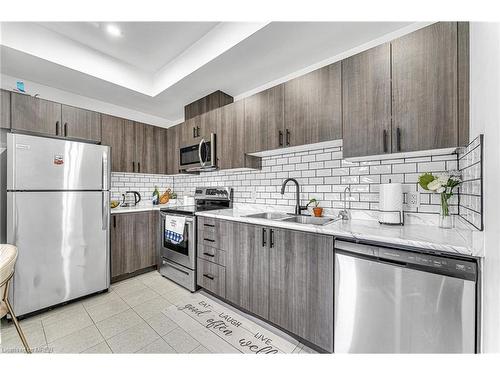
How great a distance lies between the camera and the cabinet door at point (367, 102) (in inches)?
57.7

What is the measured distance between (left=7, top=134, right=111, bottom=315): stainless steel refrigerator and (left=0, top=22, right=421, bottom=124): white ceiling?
899mm

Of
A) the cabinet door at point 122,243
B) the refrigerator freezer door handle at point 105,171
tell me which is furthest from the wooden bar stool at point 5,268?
the cabinet door at point 122,243

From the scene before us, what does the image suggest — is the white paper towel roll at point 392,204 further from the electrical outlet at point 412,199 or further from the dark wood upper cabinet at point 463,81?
the dark wood upper cabinet at point 463,81

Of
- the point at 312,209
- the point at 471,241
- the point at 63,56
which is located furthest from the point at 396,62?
the point at 63,56

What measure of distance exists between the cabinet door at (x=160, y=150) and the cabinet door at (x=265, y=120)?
1798mm

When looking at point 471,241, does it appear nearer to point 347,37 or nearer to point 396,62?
point 396,62

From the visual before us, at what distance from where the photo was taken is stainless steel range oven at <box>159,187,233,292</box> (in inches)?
94.3

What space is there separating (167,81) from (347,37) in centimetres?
208

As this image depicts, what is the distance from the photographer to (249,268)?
188cm

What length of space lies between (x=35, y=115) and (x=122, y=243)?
167 centimetres

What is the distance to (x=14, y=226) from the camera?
180 cm

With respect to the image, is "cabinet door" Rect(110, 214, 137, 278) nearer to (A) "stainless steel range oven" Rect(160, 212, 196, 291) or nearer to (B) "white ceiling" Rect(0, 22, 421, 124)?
(A) "stainless steel range oven" Rect(160, 212, 196, 291)

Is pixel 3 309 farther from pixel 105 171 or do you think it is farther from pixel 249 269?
pixel 249 269
